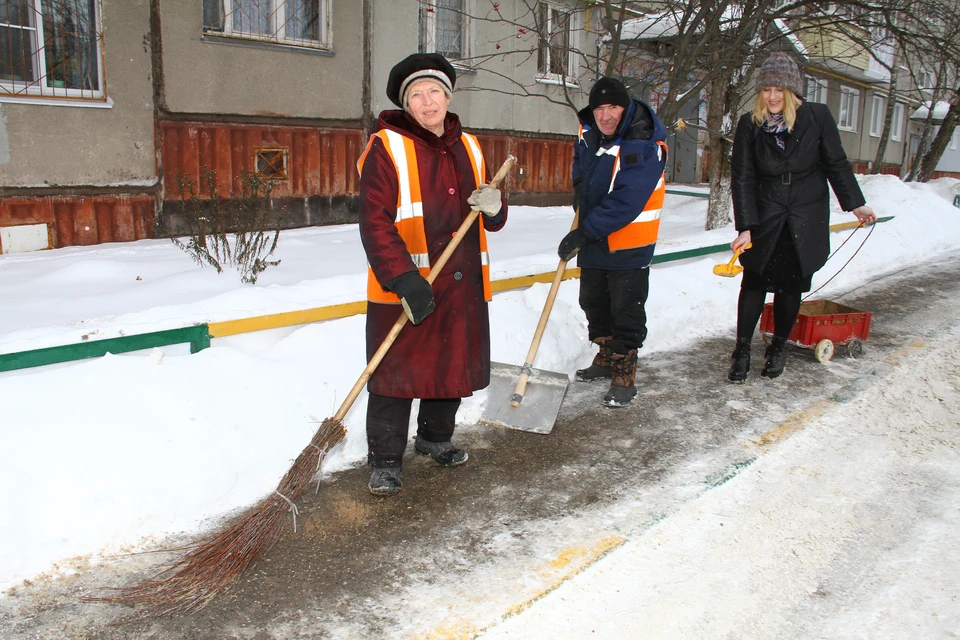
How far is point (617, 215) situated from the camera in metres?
4.24

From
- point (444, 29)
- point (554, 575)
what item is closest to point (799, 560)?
point (554, 575)

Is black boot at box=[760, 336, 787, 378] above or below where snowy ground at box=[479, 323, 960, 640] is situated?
above

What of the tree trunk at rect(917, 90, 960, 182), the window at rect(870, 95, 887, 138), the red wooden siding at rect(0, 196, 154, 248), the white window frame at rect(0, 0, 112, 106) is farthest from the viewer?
the window at rect(870, 95, 887, 138)

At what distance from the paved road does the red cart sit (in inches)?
11.9

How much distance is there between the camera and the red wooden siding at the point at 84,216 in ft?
24.6

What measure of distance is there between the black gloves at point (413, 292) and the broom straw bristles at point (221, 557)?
0.66m

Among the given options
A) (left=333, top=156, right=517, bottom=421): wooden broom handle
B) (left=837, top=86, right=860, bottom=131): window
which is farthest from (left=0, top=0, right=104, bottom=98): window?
(left=837, top=86, right=860, bottom=131): window

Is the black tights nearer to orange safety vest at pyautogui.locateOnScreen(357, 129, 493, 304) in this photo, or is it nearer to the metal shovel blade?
the metal shovel blade

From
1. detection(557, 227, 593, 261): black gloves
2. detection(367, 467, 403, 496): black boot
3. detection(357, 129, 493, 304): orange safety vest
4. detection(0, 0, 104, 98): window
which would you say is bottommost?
detection(367, 467, 403, 496): black boot

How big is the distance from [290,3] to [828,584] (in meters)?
8.97

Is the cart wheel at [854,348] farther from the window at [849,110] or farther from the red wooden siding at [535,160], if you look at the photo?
the window at [849,110]

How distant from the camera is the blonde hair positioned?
14.8ft

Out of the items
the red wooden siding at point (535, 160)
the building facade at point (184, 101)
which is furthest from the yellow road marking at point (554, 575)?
the red wooden siding at point (535, 160)

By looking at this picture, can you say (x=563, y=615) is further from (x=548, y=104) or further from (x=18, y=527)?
(x=548, y=104)
